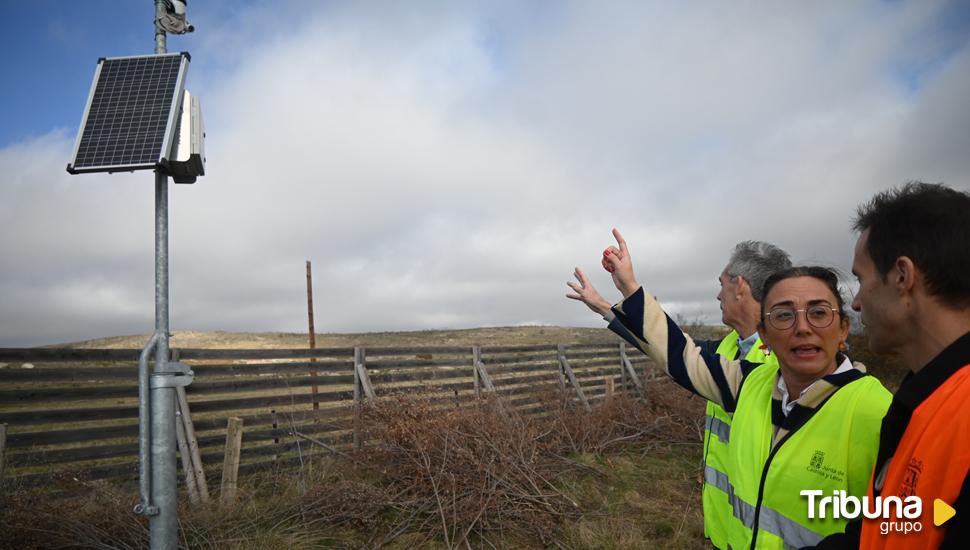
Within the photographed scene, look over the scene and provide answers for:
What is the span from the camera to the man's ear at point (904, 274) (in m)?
1.23

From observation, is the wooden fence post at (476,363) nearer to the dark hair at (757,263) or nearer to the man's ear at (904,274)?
the dark hair at (757,263)

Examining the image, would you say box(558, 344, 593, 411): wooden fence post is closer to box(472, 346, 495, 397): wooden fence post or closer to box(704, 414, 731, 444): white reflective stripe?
box(472, 346, 495, 397): wooden fence post

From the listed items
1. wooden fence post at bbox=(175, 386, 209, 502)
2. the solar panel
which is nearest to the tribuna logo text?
the solar panel

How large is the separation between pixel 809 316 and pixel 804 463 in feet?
1.74

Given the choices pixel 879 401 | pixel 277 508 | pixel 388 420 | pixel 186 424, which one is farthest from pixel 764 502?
pixel 186 424

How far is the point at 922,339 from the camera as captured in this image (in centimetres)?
124

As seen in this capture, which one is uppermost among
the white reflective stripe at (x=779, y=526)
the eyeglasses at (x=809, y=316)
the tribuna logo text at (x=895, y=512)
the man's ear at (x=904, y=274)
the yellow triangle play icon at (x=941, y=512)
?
the man's ear at (x=904, y=274)

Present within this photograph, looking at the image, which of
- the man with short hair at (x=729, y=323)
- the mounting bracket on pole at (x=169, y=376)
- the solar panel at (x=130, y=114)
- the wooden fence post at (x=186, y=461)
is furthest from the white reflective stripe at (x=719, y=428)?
the wooden fence post at (x=186, y=461)

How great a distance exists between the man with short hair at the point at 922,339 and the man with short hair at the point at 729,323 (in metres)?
1.21

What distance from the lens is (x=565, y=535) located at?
5.57 metres

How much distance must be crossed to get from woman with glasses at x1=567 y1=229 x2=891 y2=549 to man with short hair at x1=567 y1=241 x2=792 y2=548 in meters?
0.33

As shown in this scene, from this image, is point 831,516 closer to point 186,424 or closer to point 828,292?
point 828,292

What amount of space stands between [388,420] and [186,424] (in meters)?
2.41

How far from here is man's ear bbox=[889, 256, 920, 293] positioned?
1234mm
